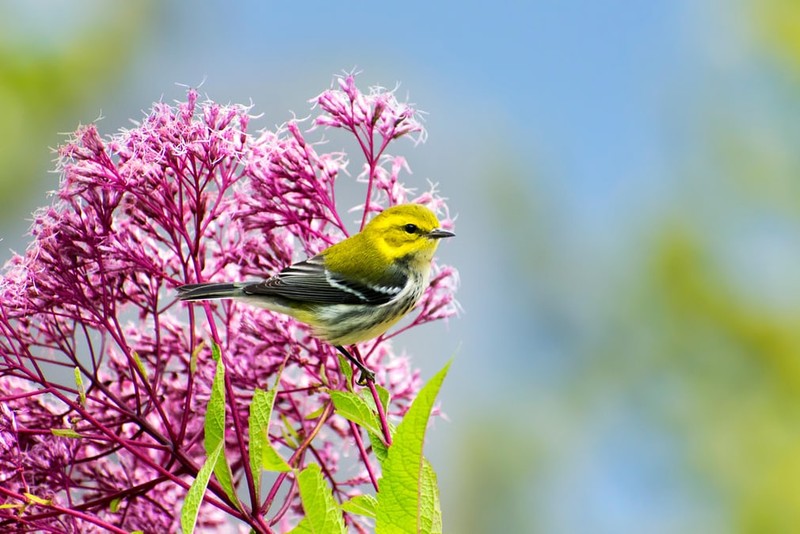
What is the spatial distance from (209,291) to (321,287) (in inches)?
37.5

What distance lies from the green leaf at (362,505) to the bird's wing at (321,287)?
1.19 m

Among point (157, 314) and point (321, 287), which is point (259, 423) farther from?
point (321, 287)

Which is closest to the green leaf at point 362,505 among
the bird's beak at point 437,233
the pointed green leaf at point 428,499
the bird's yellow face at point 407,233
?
the pointed green leaf at point 428,499

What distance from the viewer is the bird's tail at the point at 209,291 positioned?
9.41 feet

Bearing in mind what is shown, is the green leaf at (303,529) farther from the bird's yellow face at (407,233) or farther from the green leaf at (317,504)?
the bird's yellow face at (407,233)

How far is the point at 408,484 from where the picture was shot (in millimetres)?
1838

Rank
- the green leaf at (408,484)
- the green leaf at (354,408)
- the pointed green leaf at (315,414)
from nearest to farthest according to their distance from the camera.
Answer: the green leaf at (408,484) → the green leaf at (354,408) → the pointed green leaf at (315,414)

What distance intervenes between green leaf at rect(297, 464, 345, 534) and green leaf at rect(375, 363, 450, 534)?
94mm

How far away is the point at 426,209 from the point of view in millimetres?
3785

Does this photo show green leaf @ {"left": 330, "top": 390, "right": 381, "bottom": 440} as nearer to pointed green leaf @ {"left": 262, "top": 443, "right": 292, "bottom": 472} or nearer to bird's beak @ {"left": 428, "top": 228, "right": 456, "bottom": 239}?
pointed green leaf @ {"left": 262, "top": 443, "right": 292, "bottom": 472}

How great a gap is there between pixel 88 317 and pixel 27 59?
1220 centimetres

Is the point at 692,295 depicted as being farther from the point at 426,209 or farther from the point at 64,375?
the point at 426,209

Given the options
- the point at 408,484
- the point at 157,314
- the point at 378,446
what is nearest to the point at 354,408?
the point at 378,446

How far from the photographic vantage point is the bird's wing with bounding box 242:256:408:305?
131 inches
